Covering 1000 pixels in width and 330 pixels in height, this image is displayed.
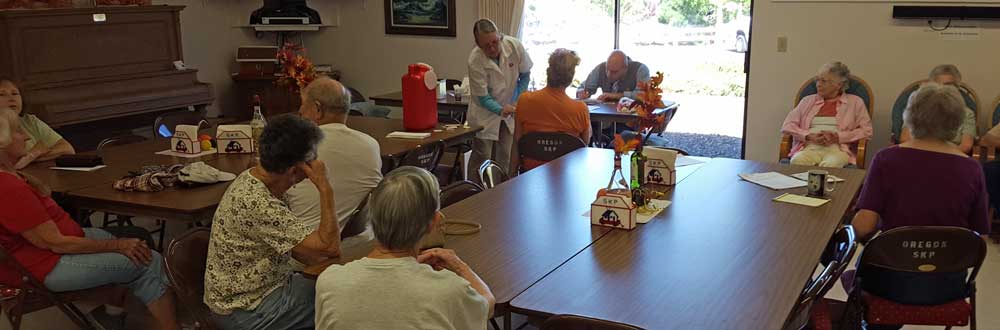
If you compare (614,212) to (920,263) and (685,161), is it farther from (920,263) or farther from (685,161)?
(685,161)

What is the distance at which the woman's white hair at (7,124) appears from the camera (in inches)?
169

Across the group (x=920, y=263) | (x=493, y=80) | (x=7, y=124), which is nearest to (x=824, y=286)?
(x=920, y=263)

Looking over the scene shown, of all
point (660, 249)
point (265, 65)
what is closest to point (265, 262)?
point (660, 249)

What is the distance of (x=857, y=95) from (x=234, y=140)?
157 inches

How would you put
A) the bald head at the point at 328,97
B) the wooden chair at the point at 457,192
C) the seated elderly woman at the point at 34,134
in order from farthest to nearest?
the seated elderly woman at the point at 34,134 → the bald head at the point at 328,97 → the wooden chair at the point at 457,192

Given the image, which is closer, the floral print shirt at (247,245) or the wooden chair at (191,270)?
the floral print shirt at (247,245)

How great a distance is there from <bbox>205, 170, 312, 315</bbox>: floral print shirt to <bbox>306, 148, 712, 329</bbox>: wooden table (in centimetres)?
15

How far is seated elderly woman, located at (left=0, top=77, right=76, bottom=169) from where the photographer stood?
440 centimetres

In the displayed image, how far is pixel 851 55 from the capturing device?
6.35m

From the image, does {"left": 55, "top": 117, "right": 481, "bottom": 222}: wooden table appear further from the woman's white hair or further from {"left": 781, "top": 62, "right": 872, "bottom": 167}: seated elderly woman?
{"left": 781, "top": 62, "right": 872, "bottom": 167}: seated elderly woman

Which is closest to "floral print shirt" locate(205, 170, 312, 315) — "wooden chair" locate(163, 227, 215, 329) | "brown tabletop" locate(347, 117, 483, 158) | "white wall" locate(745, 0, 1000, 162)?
"wooden chair" locate(163, 227, 215, 329)

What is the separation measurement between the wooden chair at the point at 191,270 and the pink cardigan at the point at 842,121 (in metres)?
4.00

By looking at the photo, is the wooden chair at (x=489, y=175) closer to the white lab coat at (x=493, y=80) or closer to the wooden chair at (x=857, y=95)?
the white lab coat at (x=493, y=80)

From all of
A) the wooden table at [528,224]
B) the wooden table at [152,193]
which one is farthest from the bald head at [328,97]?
the wooden table at [528,224]
